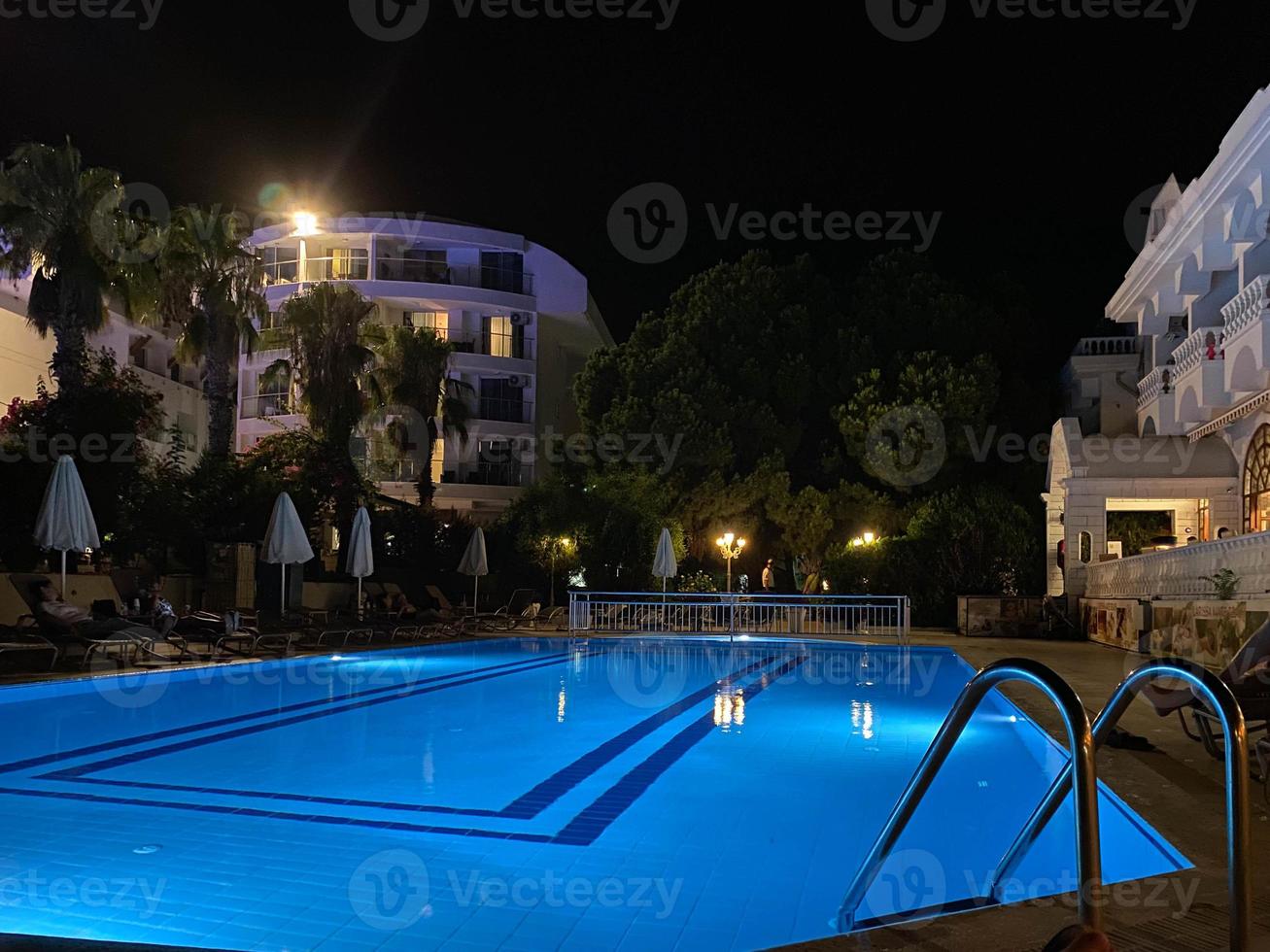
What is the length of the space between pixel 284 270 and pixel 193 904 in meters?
39.5

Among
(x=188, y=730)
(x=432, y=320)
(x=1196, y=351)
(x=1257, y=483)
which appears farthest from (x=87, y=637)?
(x=432, y=320)

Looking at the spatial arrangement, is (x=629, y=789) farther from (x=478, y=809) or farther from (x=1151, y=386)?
(x=1151, y=386)

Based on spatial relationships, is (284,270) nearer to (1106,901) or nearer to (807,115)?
(807,115)

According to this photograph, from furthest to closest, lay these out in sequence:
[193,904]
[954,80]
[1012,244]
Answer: [1012,244], [954,80], [193,904]

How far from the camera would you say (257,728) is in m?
9.20

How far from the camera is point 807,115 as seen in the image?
30.0 metres

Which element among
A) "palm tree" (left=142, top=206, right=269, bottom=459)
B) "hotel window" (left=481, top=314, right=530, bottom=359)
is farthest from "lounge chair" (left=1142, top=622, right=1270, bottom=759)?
"hotel window" (left=481, top=314, right=530, bottom=359)

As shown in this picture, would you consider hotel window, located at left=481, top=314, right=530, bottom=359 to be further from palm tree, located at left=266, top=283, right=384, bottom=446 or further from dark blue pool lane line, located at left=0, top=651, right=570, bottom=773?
dark blue pool lane line, located at left=0, top=651, right=570, bottom=773

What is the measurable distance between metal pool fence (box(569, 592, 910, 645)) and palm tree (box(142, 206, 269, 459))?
33.8ft

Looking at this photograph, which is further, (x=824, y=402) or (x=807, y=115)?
(x=824, y=402)

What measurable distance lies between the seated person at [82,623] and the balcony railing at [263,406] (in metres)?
27.1

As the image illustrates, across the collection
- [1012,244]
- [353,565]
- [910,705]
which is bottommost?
[910,705]

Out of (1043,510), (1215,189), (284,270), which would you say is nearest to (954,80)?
(1215,189)

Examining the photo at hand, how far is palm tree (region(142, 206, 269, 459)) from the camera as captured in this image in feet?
78.3
